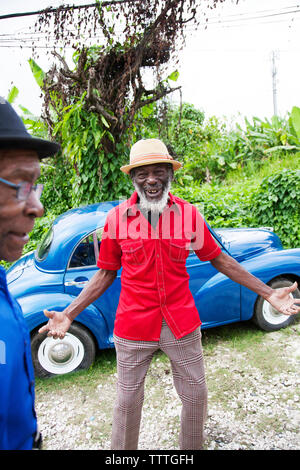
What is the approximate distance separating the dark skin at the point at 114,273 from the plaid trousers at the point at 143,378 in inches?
13.7

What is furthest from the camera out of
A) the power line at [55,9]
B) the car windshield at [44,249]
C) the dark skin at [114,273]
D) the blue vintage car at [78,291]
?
the power line at [55,9]

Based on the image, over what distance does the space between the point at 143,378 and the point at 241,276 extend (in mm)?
923

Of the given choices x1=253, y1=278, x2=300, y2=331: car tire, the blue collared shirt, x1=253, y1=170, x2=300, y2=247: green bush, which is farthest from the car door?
x1=253, y1=170, x2=300, y2=247: green bush

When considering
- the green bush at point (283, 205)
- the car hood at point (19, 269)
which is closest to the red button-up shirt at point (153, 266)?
the car hood at point (19, 269)

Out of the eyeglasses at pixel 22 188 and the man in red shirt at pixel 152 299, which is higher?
the eyeglasses at pixel 22 188

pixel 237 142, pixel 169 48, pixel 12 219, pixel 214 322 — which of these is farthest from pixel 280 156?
pixel 12 219

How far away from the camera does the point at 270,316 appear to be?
155 inches

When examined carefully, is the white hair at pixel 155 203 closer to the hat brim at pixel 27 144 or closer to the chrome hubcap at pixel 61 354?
the hat brim at pixel 27 144

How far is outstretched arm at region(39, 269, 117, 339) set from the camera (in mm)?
1987

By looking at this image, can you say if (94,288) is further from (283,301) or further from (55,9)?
(55,9)

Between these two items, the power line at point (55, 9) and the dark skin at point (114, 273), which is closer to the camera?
the dark skin at point (114, 273)

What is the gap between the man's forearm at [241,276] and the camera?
7.11ft

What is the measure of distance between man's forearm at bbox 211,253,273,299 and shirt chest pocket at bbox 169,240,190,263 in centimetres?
29

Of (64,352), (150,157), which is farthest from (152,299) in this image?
(64,352)
